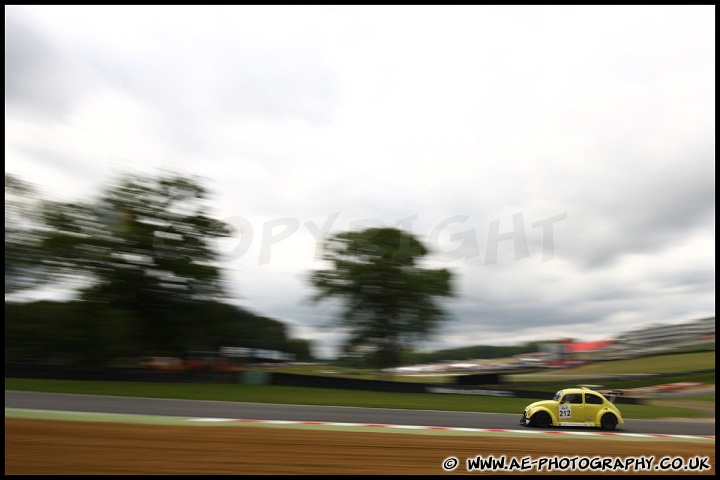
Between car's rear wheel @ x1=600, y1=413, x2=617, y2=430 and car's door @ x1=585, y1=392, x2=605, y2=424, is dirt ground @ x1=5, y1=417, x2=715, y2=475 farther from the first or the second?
car's rear wheel @ x1=600, y1=413, x2=617, y2=430

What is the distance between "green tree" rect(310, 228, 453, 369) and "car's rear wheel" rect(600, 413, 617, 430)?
18.7 m

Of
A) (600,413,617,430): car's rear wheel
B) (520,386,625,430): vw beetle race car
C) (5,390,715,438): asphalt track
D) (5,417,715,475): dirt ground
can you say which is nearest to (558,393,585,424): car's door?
(520,386,625,430): vw beetle race car

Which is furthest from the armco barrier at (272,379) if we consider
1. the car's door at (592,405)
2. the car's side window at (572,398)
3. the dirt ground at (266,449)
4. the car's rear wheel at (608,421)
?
the dirt ground at (266,449)

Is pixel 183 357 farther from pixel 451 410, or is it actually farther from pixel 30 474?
pixel 30 474

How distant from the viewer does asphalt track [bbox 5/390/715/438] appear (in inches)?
499

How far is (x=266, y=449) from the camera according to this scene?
8.61 m

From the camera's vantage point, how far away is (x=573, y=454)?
8.84m

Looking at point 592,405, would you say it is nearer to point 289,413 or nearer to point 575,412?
point 575,412

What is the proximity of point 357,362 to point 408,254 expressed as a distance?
290 inches

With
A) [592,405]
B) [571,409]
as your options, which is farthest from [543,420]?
[592,405]

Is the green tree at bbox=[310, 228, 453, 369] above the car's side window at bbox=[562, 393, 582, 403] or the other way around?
above

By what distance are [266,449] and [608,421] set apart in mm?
8096

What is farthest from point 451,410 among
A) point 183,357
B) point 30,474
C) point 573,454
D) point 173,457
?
point 183,357

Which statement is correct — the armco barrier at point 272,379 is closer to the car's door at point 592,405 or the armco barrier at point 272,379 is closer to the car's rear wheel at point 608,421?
the car's rear wheel at point 608,421
